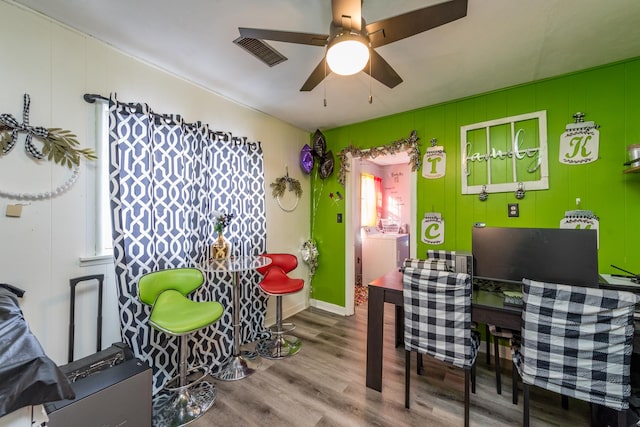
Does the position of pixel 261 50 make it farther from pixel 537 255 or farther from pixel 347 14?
pixel 537 255

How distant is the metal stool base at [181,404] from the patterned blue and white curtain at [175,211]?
0.54 feet

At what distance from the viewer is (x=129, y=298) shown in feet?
6.37

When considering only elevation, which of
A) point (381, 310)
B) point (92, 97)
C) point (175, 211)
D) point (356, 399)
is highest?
point (92, 97)

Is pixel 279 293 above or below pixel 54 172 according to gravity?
below

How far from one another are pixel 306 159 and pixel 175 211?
1993mm

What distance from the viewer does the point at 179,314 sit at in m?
1.86

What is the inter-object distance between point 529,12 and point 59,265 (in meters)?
3.48

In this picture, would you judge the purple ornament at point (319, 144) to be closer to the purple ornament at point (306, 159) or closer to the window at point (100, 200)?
the purple ornament at point (306, 159)

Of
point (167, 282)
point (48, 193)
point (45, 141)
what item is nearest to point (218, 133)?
point (45, 141)

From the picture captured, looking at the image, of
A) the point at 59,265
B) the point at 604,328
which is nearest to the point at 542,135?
the point at 604,328

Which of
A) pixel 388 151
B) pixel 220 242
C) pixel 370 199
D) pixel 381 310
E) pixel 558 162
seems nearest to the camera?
pixel 381 310

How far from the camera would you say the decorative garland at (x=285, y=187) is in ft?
11.1

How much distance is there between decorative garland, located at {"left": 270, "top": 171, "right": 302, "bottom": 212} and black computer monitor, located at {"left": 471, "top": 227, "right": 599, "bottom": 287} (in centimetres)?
227

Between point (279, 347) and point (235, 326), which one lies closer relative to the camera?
point (235, 326)
